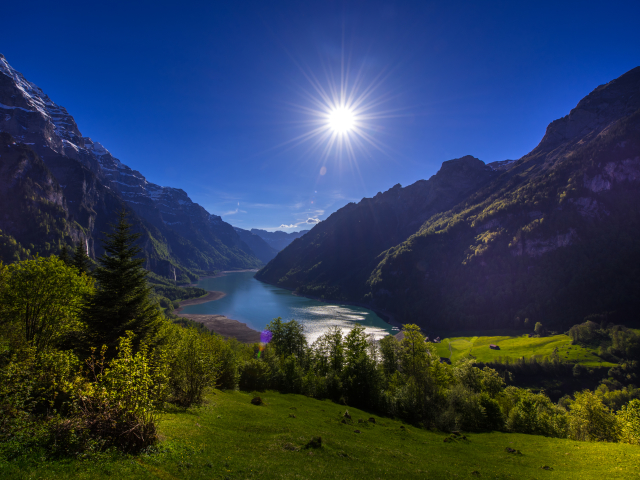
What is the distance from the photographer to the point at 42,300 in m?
25.4

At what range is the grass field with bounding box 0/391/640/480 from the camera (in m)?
12.0

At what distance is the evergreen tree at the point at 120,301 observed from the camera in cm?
2330

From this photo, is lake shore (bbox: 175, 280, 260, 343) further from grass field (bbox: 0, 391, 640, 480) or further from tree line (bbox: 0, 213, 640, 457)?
grass field (bbox: 0, 391, 640, 480)

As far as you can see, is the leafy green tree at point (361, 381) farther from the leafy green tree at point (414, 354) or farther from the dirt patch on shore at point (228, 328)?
the dirt patch on shore at point (228, 328)

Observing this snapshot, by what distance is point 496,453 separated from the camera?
2681 cm

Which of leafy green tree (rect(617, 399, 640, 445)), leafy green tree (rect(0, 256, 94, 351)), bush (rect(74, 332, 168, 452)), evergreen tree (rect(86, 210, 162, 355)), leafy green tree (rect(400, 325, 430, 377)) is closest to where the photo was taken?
bush (rect(74, 332, 168, 452))

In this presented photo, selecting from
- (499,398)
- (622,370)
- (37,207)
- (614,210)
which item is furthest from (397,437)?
(37,207)

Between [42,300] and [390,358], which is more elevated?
[42,300]

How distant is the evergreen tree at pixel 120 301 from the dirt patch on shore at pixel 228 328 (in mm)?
90482

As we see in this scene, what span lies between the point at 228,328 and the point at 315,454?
121317 millimetres

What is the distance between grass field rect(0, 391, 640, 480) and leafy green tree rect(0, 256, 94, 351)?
16.3 metres

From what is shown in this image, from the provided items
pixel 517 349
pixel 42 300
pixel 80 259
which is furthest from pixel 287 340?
pixel 517 349

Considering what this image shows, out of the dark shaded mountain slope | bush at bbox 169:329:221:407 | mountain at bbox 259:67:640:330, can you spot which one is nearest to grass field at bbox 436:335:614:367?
mountain at bbox 259:67:640:330

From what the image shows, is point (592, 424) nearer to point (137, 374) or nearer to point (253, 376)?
point (253, 376)
